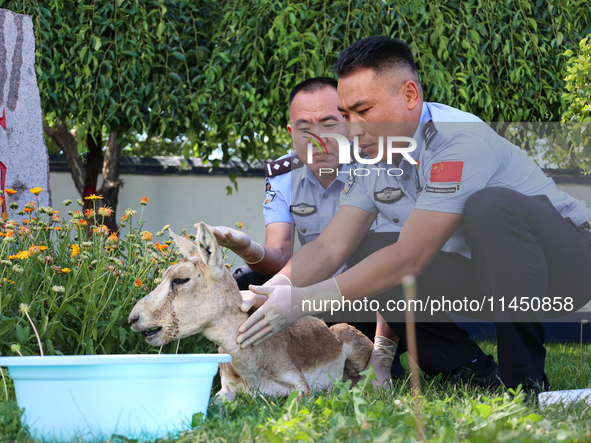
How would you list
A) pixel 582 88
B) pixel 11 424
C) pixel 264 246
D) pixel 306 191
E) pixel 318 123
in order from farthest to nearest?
pixel 582 88 < pixel 306 191 < pixel 318 123 < pixel 264 246 < pixel 11 424

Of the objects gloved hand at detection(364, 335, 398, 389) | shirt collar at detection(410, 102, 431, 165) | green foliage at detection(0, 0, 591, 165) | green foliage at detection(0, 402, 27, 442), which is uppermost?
green foliage at detection(0, 0, 591, 165)

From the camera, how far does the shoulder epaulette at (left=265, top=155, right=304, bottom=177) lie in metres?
3.33

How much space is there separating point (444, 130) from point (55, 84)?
14.3 feet

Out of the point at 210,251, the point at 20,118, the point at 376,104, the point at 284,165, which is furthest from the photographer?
the point at 20,118

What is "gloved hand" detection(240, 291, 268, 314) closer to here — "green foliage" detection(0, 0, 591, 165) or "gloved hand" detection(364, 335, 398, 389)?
"gloved hand" detection(364, 335, 398, 389)

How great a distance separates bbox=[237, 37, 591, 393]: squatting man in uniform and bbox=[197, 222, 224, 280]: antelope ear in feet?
0.48

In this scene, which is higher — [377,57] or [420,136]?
[377,57]

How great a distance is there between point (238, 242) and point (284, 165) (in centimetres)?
119

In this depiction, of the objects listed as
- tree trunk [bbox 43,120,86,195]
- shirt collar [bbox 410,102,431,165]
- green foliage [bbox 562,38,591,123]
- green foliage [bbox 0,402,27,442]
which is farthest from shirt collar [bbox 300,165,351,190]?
tree trunk [bbox 43,120,86,195]

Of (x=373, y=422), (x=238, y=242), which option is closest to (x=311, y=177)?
(x=238, y=242)

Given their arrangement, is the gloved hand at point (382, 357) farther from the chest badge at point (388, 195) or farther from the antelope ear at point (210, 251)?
the antelope ear at point (210, 251)

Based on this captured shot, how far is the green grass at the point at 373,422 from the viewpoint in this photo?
1.31 meters

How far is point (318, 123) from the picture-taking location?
304 centimetres

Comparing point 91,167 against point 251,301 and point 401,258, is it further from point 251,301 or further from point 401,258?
point 401,258
